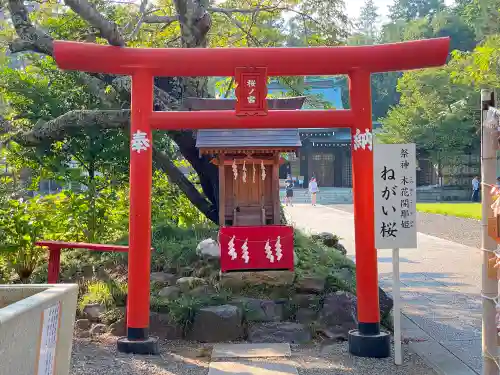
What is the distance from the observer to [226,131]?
A: 7.35m

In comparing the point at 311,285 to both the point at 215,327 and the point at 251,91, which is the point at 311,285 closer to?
the point at 215,327

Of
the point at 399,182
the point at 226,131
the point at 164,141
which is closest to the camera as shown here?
the point at 399,182

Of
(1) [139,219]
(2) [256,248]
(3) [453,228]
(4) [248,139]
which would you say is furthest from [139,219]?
(3) [453,228]

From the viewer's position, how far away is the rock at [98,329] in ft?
20.7

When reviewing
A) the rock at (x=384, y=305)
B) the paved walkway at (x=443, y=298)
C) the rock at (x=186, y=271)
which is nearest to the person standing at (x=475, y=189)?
the paved walkway at (x=443, y=298)

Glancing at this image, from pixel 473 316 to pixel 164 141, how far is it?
5.70 metres

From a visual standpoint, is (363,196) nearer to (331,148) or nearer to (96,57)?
(96,57)

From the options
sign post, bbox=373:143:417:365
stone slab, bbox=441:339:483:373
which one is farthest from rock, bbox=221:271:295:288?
stone slab, bbox=441:339:483:373

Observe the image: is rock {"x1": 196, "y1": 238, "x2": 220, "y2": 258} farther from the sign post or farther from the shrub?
the sign post

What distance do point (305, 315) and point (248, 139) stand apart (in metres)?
2.32

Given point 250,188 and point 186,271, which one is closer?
point 186,271

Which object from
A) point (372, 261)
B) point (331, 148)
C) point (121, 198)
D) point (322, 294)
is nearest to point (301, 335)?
point (322, 294)

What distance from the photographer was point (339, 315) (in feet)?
21.1

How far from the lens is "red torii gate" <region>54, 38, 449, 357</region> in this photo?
5605mm
